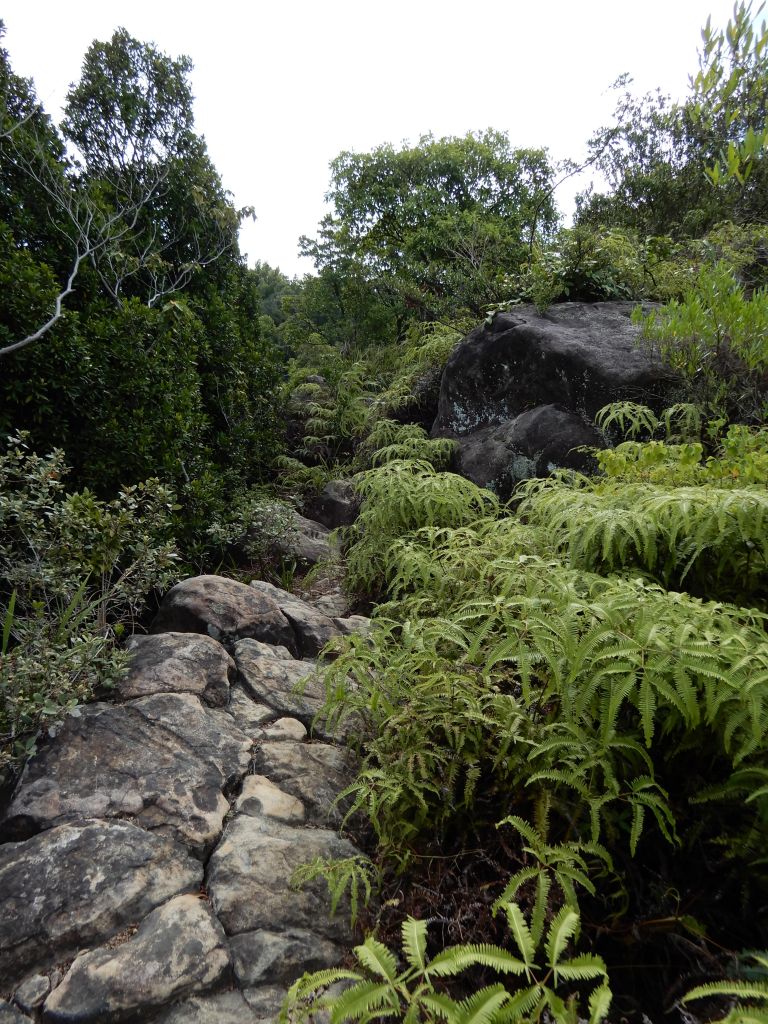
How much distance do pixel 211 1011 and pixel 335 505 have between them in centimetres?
604

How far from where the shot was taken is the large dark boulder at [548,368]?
572 centimetres

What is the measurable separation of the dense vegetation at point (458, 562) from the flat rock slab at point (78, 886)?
1.81 ft

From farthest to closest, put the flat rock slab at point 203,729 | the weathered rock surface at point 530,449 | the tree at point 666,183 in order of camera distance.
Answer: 1. the tree at point 666,183
2. the weathered rock surface at point 530,449
3. the flat rock slab at point 203,729

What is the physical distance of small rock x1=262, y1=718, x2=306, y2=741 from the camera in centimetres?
311

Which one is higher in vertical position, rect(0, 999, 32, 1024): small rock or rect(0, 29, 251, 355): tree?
rect(0, 29, 251, 355): tree

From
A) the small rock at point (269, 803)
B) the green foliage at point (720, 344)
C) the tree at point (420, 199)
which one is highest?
the tree at point (420, 199)

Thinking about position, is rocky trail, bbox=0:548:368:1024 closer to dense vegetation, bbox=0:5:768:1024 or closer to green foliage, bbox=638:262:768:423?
dense vegetation, bbox=0:5:768:1024

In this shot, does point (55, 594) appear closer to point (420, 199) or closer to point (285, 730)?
point (285, 730)

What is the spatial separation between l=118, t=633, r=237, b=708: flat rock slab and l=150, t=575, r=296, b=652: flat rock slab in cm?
23

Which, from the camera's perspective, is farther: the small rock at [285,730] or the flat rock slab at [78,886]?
the small rock at [285,730]

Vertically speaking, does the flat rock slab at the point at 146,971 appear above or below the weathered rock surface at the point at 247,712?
below

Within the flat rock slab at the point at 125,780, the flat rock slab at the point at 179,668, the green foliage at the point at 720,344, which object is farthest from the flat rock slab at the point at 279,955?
the green foliage at the point at 720,344

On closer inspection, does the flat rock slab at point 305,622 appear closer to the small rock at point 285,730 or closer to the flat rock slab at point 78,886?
the small rock at point 285,730

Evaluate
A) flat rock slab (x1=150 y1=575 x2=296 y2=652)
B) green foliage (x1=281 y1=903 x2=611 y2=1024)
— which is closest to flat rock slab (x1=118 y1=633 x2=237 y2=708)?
flat rock slab (x1=150 y1=575 x2=296 y2=652)
